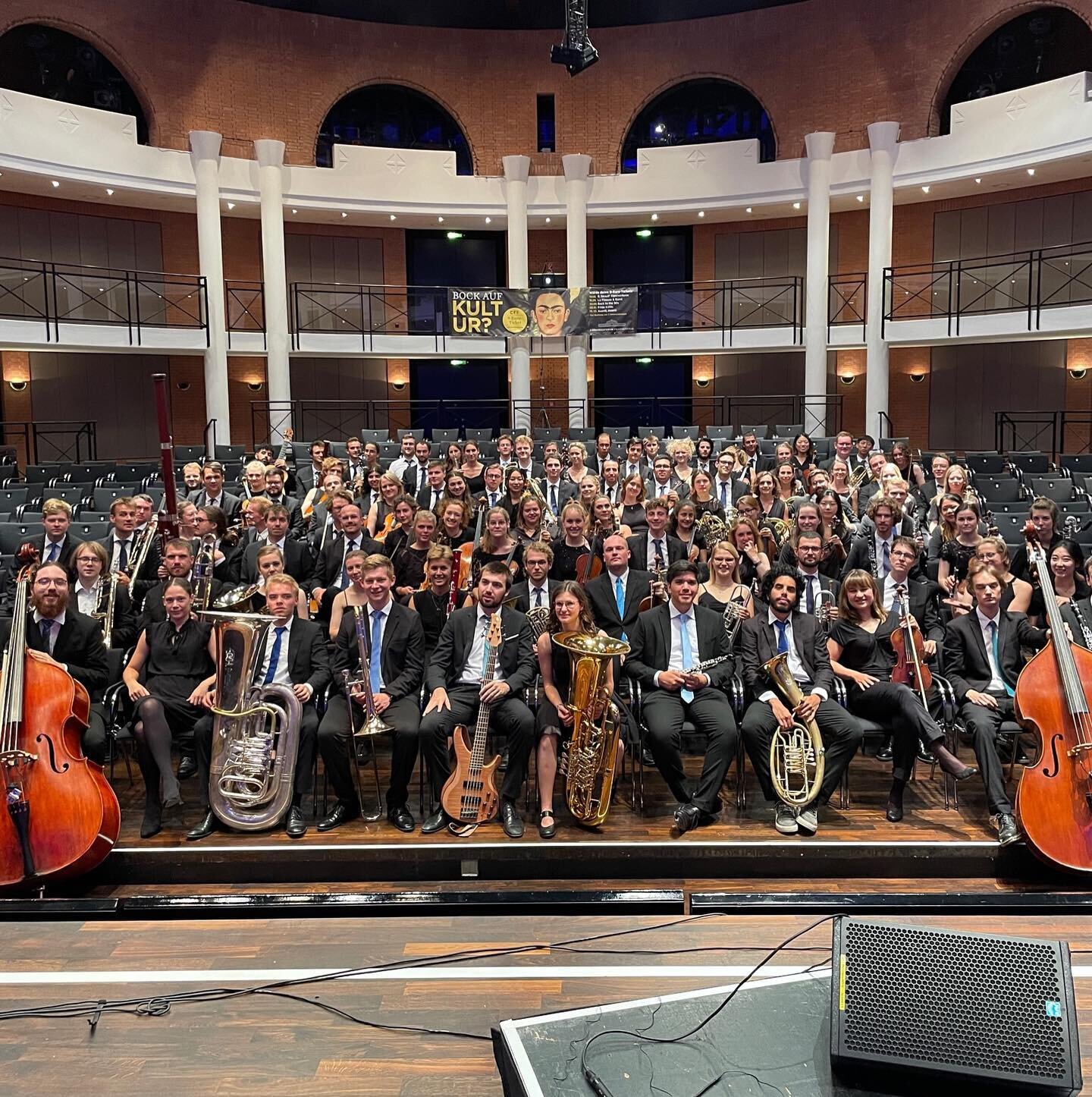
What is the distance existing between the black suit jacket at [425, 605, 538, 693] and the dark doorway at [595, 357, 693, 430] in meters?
14.7

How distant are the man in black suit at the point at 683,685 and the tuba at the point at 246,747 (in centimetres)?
192

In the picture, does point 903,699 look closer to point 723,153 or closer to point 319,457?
point 319,457

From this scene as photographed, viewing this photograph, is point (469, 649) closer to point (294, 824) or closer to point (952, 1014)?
point (294, 824)

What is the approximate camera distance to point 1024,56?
16109 mm

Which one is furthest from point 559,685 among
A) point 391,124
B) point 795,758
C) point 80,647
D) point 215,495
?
point 391,124

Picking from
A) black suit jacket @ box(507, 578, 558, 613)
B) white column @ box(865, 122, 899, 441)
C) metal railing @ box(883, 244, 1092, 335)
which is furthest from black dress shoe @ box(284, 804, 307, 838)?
metal railing @ box(883, 244, 1092, 335)

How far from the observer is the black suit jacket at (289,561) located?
6.77m

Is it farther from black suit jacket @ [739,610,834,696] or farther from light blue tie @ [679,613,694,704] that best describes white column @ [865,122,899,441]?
light blue tie @ [679,613,694,704]

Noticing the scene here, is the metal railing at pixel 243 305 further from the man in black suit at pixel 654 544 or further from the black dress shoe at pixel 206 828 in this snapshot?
the black dress shoe at pixel 206 828

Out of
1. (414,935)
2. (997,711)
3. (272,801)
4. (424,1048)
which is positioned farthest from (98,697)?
(997,711)

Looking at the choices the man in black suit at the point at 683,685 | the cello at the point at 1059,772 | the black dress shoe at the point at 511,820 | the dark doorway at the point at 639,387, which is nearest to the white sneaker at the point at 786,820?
the man in black suit at the point at 683,685

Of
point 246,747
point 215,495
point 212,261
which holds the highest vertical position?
point 212,261

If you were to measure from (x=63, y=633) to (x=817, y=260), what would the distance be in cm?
1391

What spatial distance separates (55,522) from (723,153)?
14041 mm
